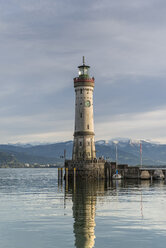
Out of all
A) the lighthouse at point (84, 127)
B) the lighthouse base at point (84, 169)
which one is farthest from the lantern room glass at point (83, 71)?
the lighthouse base at point (84, 169)

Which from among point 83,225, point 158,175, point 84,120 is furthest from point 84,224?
point 158,175

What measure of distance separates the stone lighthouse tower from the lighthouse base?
2.42m

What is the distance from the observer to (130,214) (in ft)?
127

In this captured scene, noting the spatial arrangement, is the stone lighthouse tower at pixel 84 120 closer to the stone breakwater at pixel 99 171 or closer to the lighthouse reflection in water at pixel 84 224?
the stone breakwater at pixel 99 171

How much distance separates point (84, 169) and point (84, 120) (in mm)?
13745

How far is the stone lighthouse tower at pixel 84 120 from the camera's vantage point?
103m

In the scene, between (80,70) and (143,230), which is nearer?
(143,230)

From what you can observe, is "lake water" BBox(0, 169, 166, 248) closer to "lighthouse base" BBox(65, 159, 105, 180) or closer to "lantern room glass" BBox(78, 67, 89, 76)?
"lighthouse base" BBox(65, 159, 105, 180)

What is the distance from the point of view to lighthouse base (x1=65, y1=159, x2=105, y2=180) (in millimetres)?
98812

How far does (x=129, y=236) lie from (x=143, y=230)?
7.76 ft

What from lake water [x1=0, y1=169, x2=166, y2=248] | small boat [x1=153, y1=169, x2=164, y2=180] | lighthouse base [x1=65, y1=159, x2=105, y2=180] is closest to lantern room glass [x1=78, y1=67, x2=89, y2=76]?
lighthouse base [x1=65, y1=159, x2=105, y2=180]

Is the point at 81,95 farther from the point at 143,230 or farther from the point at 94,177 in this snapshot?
the point at 143,230

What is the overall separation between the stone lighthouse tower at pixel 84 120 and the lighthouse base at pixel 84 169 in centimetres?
242

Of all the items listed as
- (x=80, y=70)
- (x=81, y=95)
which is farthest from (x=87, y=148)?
(x=80, y=70)
